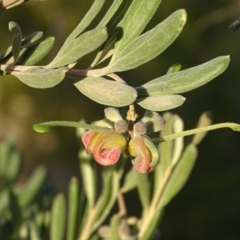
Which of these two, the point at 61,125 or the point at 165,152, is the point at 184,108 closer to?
the point at 165,152

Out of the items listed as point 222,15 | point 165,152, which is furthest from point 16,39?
point 222,15

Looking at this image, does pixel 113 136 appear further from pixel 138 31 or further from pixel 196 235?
pixel 196 235

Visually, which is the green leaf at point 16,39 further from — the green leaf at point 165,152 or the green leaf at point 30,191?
the green leaf at point 30,191

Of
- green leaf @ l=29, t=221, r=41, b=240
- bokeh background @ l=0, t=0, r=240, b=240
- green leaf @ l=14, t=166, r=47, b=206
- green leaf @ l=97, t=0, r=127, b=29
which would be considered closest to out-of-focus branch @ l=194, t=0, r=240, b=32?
bokeh background @ l=0, t=0, r=240, b=240

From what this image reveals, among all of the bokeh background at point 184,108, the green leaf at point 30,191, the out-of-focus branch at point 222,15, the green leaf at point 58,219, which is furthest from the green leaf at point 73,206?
the bokeh background at point 184,108

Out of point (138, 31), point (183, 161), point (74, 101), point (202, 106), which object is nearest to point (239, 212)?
point (202, 106)
